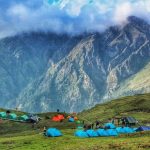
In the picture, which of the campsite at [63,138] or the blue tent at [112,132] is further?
the blue tent at [112,132]

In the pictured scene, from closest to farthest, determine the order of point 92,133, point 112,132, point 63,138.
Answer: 1. point 63,138
2. point 92,133
3. point 112,132

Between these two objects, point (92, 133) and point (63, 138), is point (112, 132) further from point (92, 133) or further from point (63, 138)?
point (63, 138)

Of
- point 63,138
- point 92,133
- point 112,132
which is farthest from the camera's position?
point 112,132

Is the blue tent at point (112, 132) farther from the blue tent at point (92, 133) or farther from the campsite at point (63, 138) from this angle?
the blue tent at point (92, 133)

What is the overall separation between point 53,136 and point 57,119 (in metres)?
65.4

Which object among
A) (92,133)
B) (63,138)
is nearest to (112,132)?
(92,133)

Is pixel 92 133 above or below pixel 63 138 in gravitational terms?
above

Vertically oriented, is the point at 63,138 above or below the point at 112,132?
below

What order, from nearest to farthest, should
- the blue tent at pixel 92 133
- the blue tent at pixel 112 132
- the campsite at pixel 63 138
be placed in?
the campsite at pixel 63 138 → the blue tent at pixel 92 133 → the blue tent at pixel 112 132

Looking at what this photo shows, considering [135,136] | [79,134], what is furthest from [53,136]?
[135,136]

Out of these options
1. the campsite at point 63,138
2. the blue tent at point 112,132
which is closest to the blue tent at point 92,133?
the campsite at point 63,138

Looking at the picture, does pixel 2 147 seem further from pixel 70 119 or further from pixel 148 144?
pixel 70 119

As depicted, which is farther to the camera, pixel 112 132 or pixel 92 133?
pixel 112 132

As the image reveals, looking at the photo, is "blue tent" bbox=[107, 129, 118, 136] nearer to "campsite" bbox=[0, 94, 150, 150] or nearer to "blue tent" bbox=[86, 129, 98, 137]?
"campsite" bbox=[0, 94, 150, 150]
